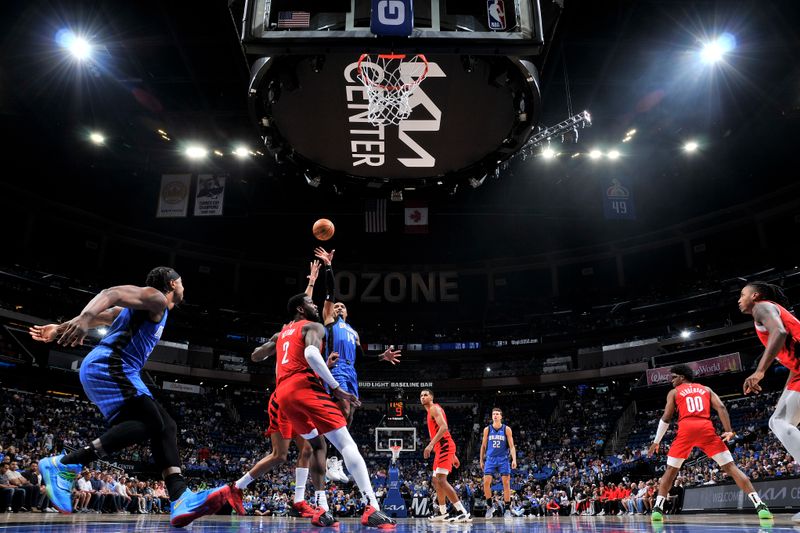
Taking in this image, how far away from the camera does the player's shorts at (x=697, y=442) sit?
26.1 feet

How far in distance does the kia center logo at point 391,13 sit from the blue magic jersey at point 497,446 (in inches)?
332

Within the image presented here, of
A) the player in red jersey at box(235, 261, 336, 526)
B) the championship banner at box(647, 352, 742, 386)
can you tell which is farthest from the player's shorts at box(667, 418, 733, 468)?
the championship banner at box(647, 352, 742, 386)

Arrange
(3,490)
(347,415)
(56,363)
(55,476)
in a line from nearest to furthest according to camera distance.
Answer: (55,476) < (347,415) < (3,490) < (56,363)

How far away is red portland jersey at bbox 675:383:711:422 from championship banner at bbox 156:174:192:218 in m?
21.6

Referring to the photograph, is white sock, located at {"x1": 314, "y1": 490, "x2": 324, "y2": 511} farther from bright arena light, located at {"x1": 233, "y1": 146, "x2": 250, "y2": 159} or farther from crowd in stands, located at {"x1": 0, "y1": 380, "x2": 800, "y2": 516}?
bright arena light, located at {"x1": 233, "y1": 146, "x2": 250, "y2": 159}

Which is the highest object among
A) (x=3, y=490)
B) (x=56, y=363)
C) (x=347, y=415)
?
(x=56, y=363)

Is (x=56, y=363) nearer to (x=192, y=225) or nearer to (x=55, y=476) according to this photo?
(x=192, y=225)

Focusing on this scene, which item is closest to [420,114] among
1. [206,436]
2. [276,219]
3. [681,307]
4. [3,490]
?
[3,490]

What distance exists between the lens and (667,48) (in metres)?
17.9

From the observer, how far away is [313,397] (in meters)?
5.32

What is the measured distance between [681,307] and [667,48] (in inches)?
825

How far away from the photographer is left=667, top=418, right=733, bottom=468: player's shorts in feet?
26.1

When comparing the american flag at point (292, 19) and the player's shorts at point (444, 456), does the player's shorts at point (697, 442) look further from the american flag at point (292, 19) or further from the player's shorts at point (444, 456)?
the american flag at point (292, 19)

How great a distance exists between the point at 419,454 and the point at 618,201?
62.8ft
